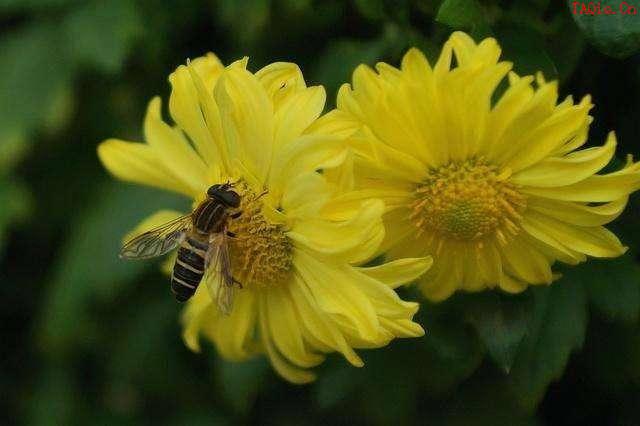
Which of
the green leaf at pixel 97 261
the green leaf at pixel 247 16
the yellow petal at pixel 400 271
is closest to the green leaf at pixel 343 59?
the green leaf at pixel 247 16

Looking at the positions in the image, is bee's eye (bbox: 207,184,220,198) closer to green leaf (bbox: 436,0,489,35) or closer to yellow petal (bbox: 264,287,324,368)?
yellow petal (bbox: 264,287,324,368)

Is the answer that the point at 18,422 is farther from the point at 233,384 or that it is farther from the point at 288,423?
the point at 233,384

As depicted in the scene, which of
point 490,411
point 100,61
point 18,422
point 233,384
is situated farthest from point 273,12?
point 18,422

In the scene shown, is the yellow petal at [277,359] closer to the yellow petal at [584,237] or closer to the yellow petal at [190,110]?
the yellow petal at [190,110]

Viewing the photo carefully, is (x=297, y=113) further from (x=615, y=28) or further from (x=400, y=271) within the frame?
(x=615, y=28)

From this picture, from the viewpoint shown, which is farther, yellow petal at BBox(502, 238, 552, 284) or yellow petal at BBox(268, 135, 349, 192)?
Answer: yellow petal at BBox(502, 238, 552, 284)

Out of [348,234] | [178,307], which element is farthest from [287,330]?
[178,307]

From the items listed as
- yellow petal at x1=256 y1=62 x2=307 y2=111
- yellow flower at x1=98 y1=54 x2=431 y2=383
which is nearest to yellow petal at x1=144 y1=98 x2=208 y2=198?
yellow flower at x1=98 y1=54 x2=431 y2=383
